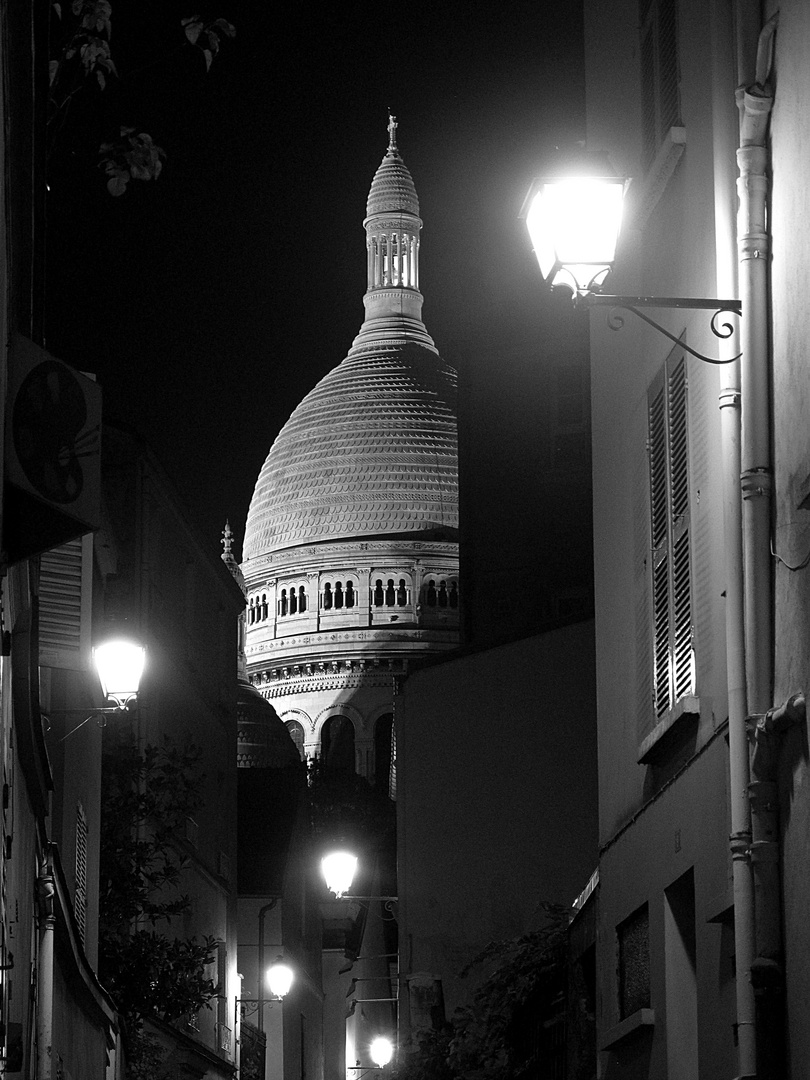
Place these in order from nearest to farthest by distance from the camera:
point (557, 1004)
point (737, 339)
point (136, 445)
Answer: point (737, 339) < point (557, 1004) < point (136, 445)

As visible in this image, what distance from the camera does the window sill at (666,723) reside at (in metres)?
8.33

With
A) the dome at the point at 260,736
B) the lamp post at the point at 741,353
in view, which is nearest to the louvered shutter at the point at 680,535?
the lamp post at the point at 741,353

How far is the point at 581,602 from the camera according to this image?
31.4m

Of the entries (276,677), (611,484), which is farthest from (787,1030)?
(276,677)

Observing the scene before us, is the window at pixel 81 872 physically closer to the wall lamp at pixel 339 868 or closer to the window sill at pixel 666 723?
the wall lamp at pixel 339 868

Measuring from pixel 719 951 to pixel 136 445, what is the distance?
1768 cm

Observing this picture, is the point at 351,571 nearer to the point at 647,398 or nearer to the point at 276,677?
the point at 276,677

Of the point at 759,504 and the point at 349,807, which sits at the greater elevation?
the point at 349,807

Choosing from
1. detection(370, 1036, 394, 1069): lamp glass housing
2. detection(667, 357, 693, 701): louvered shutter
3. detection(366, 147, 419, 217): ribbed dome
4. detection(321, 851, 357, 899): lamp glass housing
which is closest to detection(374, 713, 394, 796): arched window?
detection(366, 147, 419, 217): ribbed dome

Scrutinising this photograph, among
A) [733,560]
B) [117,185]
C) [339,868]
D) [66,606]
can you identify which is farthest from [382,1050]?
[117,185]

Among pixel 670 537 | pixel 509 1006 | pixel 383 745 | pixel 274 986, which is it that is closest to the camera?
pixel 670 537

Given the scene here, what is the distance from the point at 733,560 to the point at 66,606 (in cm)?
615

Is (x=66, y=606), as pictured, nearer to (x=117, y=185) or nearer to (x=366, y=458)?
(x=117, y=185)

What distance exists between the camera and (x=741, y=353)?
7.66m
